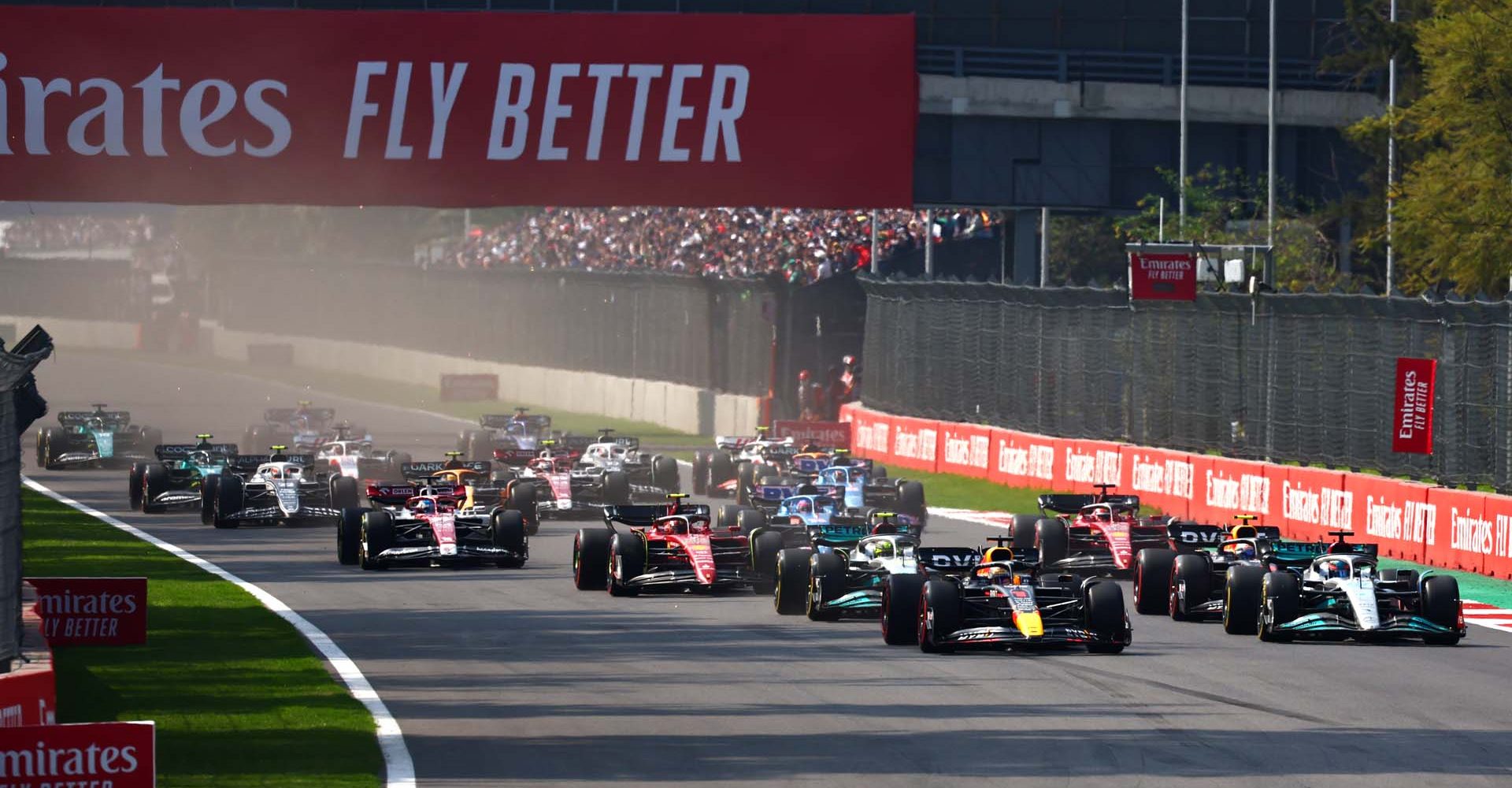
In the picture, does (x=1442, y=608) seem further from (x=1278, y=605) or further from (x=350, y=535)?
(x=350, y=535)

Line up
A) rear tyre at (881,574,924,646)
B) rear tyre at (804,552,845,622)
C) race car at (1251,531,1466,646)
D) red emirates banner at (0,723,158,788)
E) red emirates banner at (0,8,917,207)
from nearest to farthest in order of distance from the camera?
red emirates banner at (0,723,158,788) → rear tyre at (881,574,924,646) → race car at (1251,531,1466,646) → rear tyre at (804,552,845,622) → red emirates banner at (0,8,917,207)

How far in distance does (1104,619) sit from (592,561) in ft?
19.8

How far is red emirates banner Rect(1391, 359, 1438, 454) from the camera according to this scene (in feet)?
87.1

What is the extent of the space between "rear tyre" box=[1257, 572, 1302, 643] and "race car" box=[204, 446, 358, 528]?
13500 millimetres

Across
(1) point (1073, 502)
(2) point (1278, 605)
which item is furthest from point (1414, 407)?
(2) point (1278, 605)

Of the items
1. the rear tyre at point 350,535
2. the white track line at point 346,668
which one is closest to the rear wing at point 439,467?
the white track line at point 346,668

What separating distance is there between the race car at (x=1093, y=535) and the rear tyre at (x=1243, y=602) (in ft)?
11.5

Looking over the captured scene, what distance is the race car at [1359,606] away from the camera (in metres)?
19.1

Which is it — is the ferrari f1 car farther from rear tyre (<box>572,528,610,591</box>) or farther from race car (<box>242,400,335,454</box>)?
race car (<box>242,400,335,454</box>)

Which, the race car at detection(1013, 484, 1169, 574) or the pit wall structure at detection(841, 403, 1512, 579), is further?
the pit wall structure at detection(841, 403, 1512, 579)

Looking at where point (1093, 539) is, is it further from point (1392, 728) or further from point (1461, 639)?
point (1392, 728)

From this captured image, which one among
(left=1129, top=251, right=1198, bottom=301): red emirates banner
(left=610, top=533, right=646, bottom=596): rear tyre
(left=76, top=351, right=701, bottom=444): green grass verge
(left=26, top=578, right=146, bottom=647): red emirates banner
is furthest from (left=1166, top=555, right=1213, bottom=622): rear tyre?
(left=76, top=351, right=701, bottom=444): green grass verge

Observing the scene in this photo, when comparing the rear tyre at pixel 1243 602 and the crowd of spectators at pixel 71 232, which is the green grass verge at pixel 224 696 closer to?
the rear tyre at pixel 1243 602

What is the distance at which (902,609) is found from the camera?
1892 centimetres
